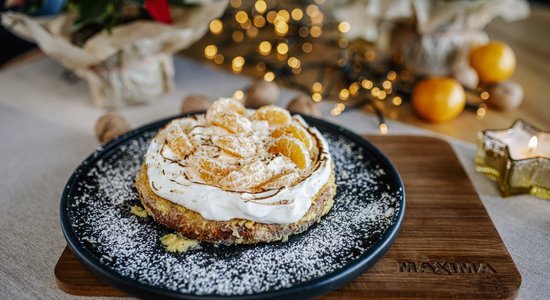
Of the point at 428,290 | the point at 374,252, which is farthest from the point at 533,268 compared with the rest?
the point at 374,252

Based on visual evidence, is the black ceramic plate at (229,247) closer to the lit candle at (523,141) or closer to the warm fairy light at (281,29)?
the lit candle at (523,141)

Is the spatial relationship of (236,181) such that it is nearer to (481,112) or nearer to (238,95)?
(238,95)

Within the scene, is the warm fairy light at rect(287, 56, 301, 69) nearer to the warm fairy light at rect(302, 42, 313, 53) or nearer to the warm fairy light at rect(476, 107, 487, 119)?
the warm fairy light at rect(302, 42, 313, 53)

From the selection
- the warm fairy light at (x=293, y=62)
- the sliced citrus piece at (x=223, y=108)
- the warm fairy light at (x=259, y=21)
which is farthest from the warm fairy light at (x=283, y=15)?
the sliced citrus piece at (x=223, y=108)

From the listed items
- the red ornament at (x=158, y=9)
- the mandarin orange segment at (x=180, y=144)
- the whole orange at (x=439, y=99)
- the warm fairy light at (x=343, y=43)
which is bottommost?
the warm fairy light at (x=343, y=43)

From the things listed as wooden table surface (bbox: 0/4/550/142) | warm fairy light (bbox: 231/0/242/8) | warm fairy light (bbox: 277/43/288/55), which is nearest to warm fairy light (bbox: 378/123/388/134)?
wooden table surface (bbox: 0/4/550/142)

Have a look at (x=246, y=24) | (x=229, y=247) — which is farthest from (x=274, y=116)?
(x=246, y=24)

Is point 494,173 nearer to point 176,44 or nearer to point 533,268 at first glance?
point 533,268
